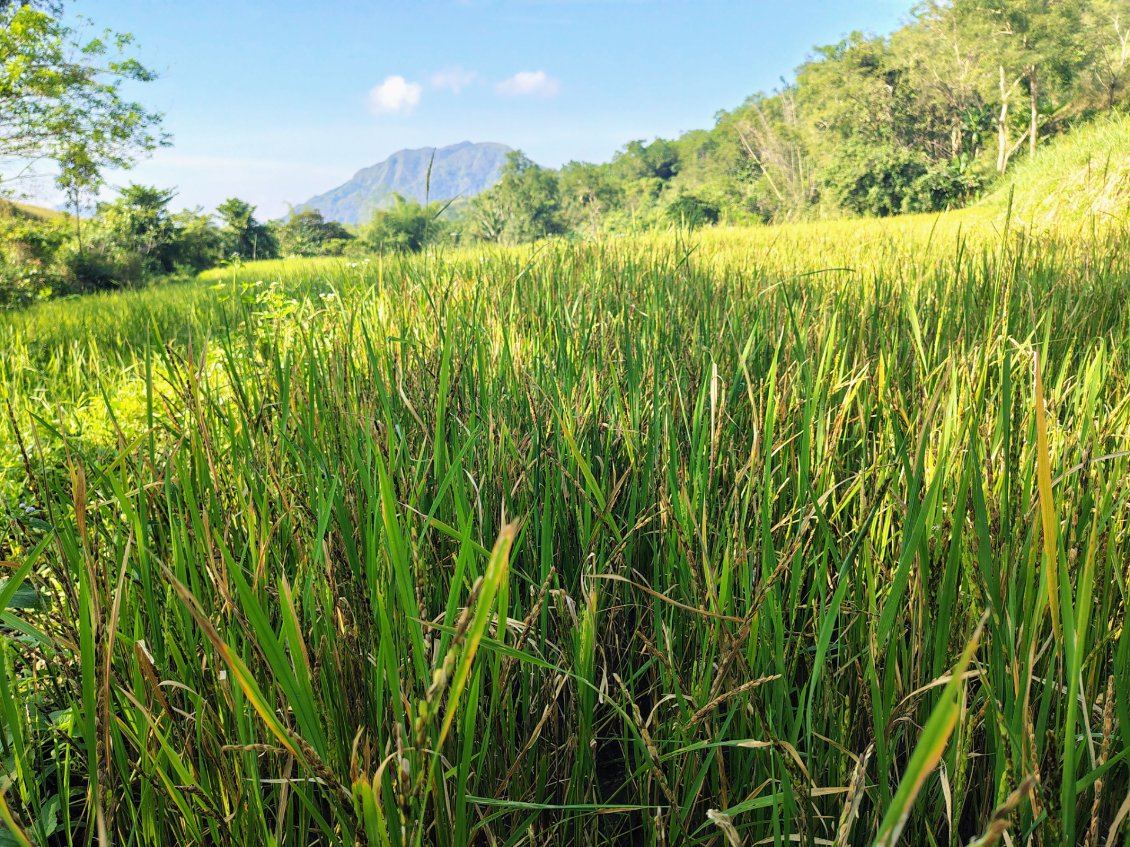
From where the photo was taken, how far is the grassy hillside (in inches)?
228

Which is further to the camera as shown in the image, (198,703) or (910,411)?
(910,411)

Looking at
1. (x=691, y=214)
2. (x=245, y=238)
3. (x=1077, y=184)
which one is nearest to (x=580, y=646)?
(x=691, y=214)

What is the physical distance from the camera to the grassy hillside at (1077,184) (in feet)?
19.0

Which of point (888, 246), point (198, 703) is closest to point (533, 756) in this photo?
point (198, 703)

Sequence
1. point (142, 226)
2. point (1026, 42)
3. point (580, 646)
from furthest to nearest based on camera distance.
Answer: point (1026, 42), point (142, 226), point (580, 646)

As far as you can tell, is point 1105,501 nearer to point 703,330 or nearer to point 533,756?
point 533,756

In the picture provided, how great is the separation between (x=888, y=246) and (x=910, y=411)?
3375 mm

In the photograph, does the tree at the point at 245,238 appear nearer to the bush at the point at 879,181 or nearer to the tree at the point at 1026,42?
the bush at the point at 879,181

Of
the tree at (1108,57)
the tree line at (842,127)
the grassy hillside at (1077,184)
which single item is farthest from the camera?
the tree at (1108,57)

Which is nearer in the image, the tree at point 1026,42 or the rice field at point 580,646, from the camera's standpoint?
the rice field at point 580,646

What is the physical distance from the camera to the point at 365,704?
66cm

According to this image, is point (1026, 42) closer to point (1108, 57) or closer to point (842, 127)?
point (1108, 57)

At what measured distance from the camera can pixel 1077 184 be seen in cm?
695

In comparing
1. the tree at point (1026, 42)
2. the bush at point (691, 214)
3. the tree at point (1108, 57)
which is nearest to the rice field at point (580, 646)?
the bush at point (691, 214)
